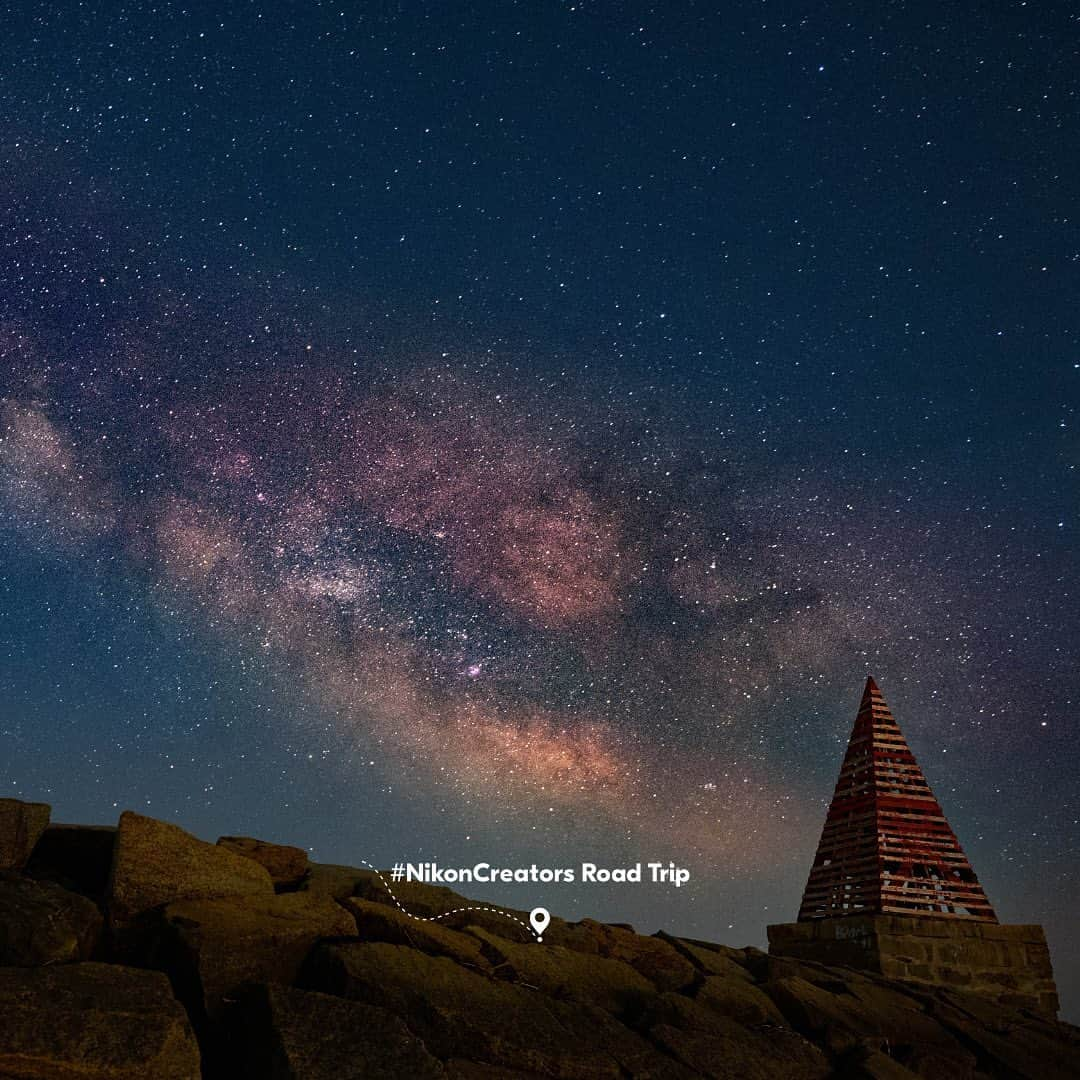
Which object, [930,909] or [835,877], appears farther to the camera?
[835,877]

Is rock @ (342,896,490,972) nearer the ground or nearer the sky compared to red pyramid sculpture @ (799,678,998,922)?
nearer the ground

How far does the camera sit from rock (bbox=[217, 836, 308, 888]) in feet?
33.1

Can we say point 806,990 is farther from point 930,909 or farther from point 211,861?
point 930,909

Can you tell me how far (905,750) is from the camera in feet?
69.9

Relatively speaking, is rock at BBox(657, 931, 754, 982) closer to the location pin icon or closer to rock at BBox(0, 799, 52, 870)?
the location pin icon

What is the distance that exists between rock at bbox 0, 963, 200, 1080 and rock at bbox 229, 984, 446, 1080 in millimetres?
496

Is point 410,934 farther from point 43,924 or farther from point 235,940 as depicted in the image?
point 43,924

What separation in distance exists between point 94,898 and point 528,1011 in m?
3.99

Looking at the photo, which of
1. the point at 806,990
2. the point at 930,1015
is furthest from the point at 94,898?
the point at 930,1015

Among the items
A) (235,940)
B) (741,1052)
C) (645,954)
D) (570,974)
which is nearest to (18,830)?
(235,940)

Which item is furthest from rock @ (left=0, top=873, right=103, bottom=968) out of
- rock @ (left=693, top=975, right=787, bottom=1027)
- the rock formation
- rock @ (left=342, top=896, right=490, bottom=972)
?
rock @ (left=693, top=975, right=787, bottom=1027)

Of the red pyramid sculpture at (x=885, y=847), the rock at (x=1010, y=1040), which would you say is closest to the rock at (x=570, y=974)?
the rock at (x=1010, y=1040)

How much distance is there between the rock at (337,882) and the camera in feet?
31.7

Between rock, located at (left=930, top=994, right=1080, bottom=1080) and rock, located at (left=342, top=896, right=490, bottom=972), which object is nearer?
rock, located at (left=342, top=896, right=490, bottom=972)
